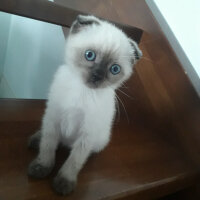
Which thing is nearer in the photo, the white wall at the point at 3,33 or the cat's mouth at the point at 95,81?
the cat's mouth at the point at 95,81

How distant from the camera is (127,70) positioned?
920mm

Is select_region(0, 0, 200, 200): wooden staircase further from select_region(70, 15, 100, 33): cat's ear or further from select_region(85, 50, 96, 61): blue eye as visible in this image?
select_region(85, 50, 96, 61): blue eye

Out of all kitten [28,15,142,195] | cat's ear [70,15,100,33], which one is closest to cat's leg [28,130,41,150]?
kitten [28,15,142,195]

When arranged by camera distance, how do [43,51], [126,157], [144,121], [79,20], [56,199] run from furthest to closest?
1. [43,51]
2. [144,121]
3. [126,157]
4. [79,20]
5. [56,199]

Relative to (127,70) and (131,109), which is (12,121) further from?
(131,109)

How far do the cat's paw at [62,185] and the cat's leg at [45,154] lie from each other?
5cm

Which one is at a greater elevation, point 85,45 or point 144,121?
point 85,45

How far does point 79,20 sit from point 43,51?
998mm

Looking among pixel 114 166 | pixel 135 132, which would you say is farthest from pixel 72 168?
pixel 135 132

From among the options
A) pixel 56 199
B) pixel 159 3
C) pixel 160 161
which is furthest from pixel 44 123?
pixel 159 3

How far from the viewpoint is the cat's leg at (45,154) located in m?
0.79

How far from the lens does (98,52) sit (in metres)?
0.83

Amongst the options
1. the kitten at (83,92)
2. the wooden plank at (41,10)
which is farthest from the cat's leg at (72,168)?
the wooden plank at (41,10)

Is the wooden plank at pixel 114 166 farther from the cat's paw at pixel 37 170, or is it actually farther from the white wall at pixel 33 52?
the white wall at pixel 33 52
